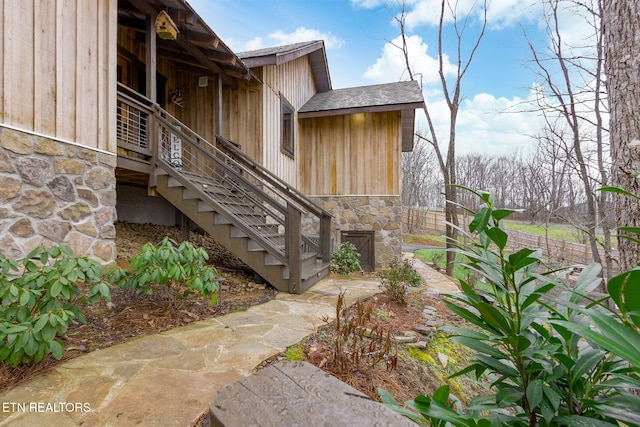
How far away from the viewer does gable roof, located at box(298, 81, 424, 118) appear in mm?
7527

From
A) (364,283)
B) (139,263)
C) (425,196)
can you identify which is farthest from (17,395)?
(425,196)

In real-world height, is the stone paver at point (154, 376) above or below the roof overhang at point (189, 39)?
below

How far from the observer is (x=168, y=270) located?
2730mm

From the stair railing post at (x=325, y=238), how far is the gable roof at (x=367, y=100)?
3487 mm

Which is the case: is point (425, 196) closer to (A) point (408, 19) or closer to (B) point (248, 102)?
(A) point (408, 19)

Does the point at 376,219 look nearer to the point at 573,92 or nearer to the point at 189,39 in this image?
the point at 573,92

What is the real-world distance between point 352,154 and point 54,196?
654cm

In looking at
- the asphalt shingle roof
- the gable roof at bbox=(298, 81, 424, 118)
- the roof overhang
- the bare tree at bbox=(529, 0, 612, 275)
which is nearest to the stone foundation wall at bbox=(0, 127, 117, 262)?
the roof overhang

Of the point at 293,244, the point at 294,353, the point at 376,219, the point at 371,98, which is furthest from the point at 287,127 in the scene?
the point at 294,353

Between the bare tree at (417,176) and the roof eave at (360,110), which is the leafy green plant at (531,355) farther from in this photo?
the bare tree at (417,176)

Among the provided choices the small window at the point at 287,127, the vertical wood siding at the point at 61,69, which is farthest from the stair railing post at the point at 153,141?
the small window at the point at 287,127

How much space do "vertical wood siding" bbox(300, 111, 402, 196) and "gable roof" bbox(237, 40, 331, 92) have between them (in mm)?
1913

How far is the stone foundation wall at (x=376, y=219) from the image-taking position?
7945mm

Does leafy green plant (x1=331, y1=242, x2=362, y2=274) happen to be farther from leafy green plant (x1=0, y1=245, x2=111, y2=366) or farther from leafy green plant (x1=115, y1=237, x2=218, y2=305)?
leafy green plant (x1=0, y1=245, x2=111, y2=366)
